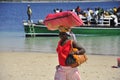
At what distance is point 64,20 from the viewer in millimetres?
6270

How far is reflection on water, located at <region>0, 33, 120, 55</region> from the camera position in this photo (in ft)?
63.1

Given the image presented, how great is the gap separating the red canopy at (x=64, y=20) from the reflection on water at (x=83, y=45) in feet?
38.5

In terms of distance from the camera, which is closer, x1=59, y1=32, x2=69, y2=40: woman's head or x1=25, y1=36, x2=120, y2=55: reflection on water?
x1=59, y1=32, x2=69, y2=40: woman's head

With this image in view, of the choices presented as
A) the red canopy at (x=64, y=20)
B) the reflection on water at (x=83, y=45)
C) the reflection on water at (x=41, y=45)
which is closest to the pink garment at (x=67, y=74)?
the red canopy at (x=64, y=20)

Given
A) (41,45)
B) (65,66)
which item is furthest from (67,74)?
(41,45)

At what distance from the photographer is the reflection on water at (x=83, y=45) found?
19.2 metres

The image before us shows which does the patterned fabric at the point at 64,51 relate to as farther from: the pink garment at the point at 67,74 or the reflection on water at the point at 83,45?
the reflection on water at the point at 83,45

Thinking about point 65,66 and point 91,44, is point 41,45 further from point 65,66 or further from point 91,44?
point 65,66

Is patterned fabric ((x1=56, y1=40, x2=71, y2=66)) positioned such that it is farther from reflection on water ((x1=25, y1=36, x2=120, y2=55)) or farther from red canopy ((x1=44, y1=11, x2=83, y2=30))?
reflection on water ((x1=25, y1=36, x2=120, y2=55))

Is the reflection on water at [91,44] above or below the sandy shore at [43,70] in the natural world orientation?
below

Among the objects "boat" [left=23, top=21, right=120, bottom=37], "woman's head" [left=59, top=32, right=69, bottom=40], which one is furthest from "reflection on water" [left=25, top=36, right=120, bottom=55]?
"woman's head" [left=59, top=32, right=69, bottom=40]

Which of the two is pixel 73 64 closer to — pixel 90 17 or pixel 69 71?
pixel 69 71

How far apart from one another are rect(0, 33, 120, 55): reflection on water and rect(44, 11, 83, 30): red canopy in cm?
1174

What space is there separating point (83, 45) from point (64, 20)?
15.0 metres
